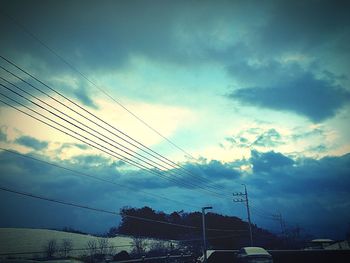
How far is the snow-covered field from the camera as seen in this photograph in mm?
46269

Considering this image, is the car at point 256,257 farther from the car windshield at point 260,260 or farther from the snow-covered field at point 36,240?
the snow-covered field at point 36,240

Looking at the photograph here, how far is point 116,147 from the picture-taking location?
17.8 metres

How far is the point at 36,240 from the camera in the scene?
2093 inches

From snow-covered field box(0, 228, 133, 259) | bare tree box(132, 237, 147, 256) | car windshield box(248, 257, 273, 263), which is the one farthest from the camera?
bare tree box(132, 237, 147, 256)

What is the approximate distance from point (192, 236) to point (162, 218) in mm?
12082

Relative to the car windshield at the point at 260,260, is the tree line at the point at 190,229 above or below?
above

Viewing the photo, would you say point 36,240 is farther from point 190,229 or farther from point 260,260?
point 260,260

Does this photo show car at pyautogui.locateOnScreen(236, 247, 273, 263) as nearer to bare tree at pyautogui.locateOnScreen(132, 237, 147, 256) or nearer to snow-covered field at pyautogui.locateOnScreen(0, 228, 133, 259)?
snow-covered field at pyautogui.locateOnScreen(0, 228, 133, 259)

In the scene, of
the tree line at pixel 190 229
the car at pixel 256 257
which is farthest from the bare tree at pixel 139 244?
the car at pixel 256 257

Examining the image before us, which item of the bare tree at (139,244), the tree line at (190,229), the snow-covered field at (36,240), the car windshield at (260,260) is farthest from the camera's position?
the tree line at (190,229)

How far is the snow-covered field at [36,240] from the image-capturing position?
46269 mm

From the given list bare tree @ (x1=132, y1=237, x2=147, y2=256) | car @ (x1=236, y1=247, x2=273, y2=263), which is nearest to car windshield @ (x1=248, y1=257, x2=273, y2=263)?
car @ (x1=236, y1=247, x2=273, y2=263)

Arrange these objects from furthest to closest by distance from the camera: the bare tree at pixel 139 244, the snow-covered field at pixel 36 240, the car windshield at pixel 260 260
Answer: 1. the bare tree at pixel 139 244
2. the snow-covered field at pixel 36 240
3. the car windshield at pixel 260 260

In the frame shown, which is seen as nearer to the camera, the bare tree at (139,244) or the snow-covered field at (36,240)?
the snow-covered field at (36,240)
